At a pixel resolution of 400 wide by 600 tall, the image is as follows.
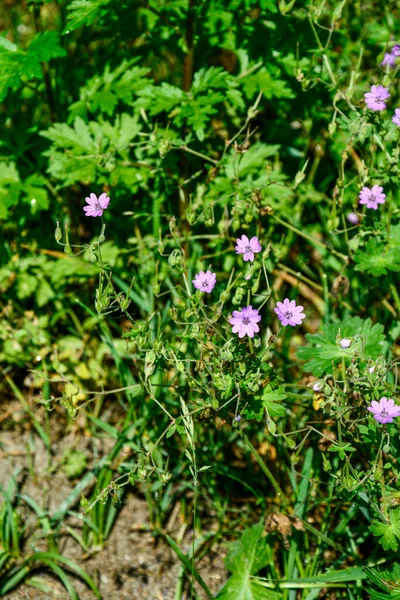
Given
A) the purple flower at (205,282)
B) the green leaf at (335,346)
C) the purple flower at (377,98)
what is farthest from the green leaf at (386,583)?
the purple flower at (377,98)

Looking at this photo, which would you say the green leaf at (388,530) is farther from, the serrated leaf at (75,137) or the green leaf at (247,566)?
the serrated leaf at (75,137)

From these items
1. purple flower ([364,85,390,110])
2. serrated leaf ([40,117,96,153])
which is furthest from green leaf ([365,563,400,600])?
serrated leaf ([40,117,96,153])

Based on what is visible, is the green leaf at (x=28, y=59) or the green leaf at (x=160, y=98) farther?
the green leaf at (x=160, y=98)

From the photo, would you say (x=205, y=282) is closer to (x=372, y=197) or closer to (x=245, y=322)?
(x=245, y=322)

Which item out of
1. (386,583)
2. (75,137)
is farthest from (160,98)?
(386,583)

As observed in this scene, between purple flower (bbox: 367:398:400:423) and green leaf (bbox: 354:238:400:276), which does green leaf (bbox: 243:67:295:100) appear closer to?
green leaf (bbox: 354:238:400:276)

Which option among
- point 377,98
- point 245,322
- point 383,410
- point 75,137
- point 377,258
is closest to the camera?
point 383,410
